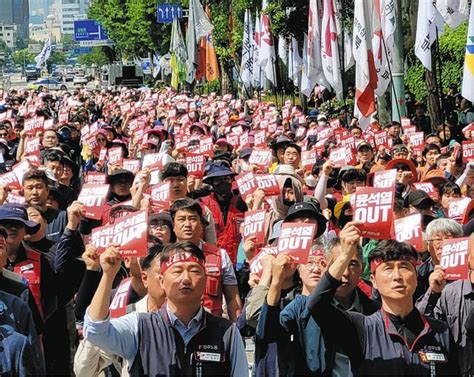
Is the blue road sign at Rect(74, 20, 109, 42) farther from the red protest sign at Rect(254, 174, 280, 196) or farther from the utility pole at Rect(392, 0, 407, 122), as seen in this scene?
the red protest sign at Rect(254, 174, 280, 196)

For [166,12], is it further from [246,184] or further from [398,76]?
[246,184]

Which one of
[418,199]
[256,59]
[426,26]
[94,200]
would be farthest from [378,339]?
[256,59]

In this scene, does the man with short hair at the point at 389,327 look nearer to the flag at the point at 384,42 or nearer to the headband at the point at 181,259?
the headband at the point at 181,259

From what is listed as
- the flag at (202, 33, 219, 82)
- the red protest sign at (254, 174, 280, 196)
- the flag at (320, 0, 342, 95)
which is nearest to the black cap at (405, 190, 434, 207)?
the red protest sign at (254, 174, 280, 196)

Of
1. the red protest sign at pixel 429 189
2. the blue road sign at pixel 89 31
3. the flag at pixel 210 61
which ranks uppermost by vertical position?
the blue road sign at pixel 89 31

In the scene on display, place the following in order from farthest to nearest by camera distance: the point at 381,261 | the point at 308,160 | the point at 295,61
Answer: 1. the point at 295,61
2. the point at 308,160
3. the point at 381,261

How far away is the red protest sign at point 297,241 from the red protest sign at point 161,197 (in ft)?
10.6

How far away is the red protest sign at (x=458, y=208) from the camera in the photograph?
28.8 feet

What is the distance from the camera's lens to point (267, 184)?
9898 millimetres

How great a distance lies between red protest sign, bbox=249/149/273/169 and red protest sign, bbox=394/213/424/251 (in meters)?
5.42

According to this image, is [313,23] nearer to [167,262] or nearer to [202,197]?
[202,197]

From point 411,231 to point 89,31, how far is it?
3689 inches

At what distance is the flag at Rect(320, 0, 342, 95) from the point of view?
2206cm

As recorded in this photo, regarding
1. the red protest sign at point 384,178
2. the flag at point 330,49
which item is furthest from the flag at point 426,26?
the red protest sign at point 384,178
